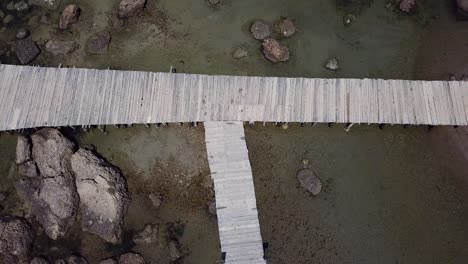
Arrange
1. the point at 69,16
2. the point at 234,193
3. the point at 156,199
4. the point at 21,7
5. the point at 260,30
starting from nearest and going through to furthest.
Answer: the point at 234,193 → the point at 156,199 → the point at 260,30 → the point at 69,16 → the point at 21,7

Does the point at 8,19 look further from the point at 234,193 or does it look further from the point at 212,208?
the point at 234,193

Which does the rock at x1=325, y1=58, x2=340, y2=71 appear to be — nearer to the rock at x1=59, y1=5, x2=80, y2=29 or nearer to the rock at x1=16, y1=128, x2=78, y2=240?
the rock at x1=16, y1=128, x2=78, y2=240

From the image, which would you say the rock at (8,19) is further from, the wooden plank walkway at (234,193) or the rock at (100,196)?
the wooden plank walkway at (234,193)

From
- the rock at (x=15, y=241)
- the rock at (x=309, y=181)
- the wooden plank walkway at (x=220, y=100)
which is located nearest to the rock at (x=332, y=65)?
the wooden plank walkway at (x=220, y=100)

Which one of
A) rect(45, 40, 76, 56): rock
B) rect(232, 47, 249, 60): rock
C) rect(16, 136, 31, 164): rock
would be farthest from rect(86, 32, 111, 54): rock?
rect(232, 47, 249, 60): rock

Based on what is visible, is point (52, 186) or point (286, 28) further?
point (286, 28)

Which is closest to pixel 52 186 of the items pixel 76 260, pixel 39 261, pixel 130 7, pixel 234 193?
pixel 39 261

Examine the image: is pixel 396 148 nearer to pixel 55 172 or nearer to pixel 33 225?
pixel 55 172
